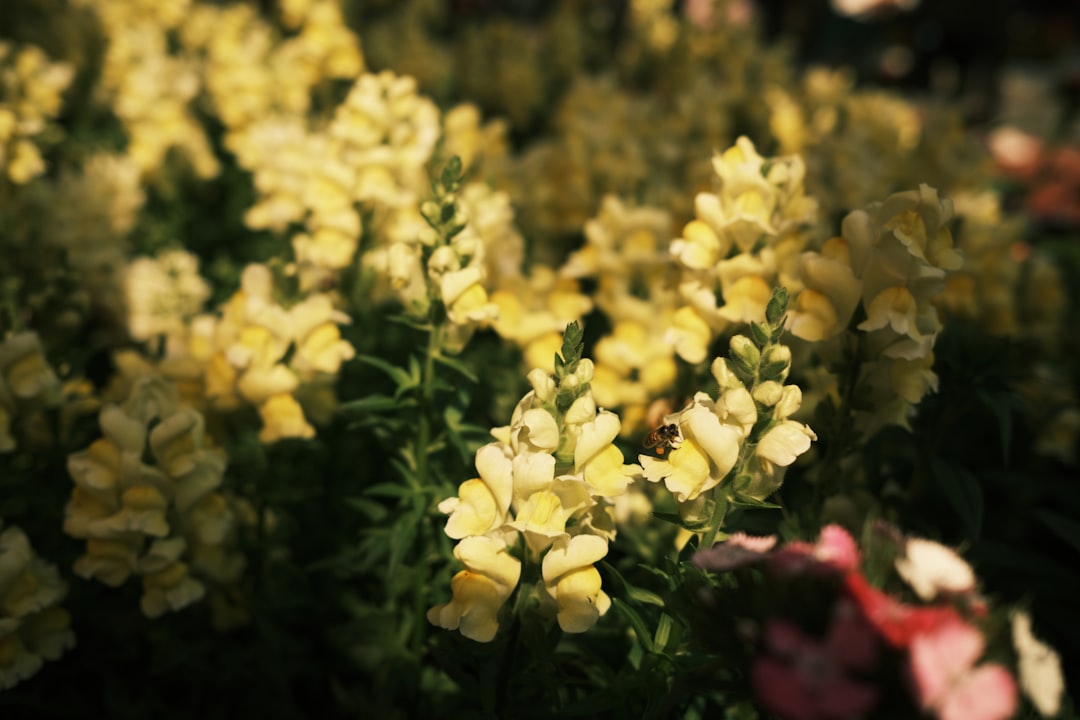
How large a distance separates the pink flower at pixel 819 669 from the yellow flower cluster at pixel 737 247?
3.32 feet

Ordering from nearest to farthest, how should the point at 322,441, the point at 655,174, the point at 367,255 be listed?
the point at 322,441 < the point at 367,255 < the point at 655,174

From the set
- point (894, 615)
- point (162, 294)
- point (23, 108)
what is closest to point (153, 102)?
point (23, 108)

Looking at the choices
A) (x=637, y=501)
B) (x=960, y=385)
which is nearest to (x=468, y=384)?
(x=637, y=501)

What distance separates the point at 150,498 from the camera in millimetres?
1766

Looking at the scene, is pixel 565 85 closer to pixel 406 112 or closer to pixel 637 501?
pixel 406 112

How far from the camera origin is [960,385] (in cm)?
205

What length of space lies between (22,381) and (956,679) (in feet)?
6.09

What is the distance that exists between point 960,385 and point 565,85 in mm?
4711

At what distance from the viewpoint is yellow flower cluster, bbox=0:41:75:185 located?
301 centimetres

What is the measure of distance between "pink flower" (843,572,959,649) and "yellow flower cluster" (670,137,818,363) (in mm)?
930

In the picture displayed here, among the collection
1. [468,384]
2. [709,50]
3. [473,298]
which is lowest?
[709,50]

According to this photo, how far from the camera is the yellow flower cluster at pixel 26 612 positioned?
1.70m

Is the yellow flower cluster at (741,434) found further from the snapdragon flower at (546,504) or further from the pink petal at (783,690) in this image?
the pink petal at (783,690)

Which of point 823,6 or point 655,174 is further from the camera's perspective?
point 823,6
